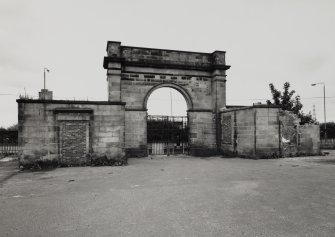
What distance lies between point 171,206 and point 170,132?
9954 millimetres

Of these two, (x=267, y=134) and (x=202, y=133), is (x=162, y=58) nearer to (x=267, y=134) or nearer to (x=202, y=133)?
(x=202, y=133)

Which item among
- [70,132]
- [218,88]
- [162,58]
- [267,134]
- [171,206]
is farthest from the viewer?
[218,88]

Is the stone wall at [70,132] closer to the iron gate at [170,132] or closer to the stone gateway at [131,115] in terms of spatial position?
the stone gateway at [131,115]

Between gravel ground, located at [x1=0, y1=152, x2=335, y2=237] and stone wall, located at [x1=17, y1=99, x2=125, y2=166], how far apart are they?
8.07 ft

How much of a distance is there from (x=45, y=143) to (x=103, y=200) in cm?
599

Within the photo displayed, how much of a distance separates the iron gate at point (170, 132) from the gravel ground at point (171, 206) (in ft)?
22.2

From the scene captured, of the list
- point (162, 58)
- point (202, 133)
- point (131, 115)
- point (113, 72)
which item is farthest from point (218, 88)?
point (113, 72)

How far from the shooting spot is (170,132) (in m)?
14.4

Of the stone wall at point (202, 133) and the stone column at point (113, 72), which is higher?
the stone column at point (113, 72)

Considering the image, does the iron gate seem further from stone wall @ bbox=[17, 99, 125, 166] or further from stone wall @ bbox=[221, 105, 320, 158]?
stone wall @ bbox=[17, 99, 125, 166]

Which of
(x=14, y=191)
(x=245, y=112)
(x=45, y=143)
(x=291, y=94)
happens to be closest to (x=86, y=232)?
(x=14, y=191)

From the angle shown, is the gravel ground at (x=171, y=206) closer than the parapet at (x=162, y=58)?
Yes

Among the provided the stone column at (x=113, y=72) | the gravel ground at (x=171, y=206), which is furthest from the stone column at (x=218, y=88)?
the gravel ground at (x=171, y=206)

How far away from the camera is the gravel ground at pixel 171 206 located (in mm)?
3383
